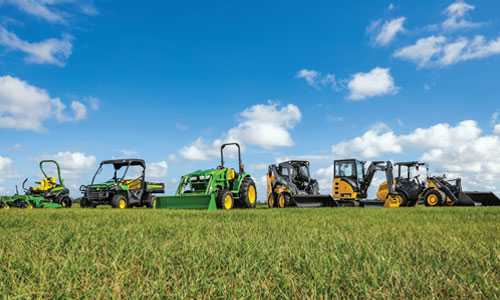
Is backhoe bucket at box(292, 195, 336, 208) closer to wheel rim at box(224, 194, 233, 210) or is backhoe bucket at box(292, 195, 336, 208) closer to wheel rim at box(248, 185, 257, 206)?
wheel rim at box(248, 185, 257, 206)

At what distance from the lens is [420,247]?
3430 millimetres

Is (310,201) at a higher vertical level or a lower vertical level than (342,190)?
lower

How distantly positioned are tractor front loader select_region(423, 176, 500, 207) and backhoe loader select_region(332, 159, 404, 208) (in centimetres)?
136

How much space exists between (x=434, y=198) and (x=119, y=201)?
1388 cm

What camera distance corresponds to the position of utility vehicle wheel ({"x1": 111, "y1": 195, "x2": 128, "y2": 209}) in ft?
50.2

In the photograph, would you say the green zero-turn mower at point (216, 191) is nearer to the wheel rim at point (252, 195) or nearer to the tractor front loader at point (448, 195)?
the wheel rim at point (252, 195)

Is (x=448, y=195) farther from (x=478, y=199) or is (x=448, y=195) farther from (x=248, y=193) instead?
(x=248, y=193)

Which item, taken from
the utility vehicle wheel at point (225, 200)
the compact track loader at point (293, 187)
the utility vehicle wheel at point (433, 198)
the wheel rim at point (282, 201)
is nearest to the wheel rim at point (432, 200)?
the utility vehicle wheel at point (433, 198)

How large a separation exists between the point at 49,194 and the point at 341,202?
13741 millimetres

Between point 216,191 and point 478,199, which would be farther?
point 478,199

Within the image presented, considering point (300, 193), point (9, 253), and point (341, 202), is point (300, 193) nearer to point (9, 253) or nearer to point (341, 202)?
point (341, 202)

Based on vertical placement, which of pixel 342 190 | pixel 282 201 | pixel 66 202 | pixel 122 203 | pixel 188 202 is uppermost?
pixel 342 190

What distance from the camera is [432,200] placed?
58.3 feet

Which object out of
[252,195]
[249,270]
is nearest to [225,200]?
[252,195]
